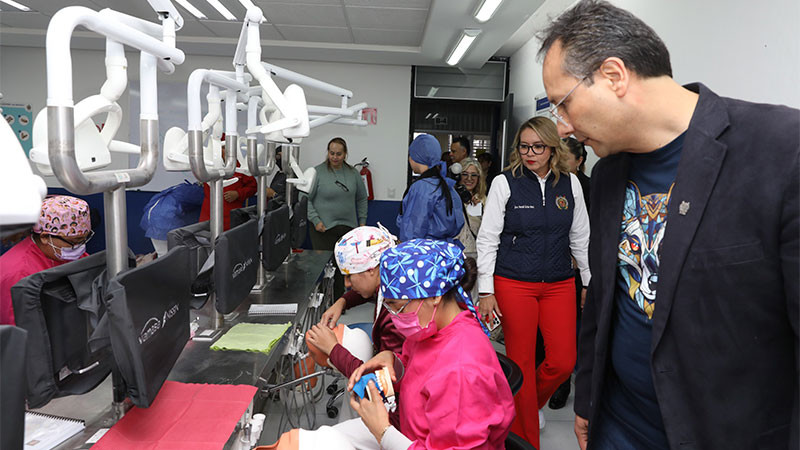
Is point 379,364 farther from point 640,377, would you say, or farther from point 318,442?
point 640,377

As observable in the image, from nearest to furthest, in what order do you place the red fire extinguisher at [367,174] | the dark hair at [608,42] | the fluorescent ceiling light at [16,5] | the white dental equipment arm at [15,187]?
the white dental equipment arm at [15,187]
the dark hair at [608,42]
the fluorescent ceiling light at [16,5]
the red fire extinguisher at [367,174]

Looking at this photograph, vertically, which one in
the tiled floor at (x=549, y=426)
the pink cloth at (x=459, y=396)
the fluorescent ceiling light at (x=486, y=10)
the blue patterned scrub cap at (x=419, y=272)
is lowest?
the tiled floor at (x=549, y=426)

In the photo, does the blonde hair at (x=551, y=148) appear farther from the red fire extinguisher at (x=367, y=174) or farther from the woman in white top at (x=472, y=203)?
the red fire extinguisher at (x=367, y=174)

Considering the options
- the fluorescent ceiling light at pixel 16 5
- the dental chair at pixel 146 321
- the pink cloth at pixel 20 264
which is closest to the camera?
the dental chair at pixel 146 321

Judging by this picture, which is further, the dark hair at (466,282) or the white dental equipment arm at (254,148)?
the white dental equipment arm at (254,148)

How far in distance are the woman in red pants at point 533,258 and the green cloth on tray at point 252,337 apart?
3.40ft

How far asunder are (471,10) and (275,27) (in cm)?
213

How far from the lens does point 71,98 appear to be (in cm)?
106

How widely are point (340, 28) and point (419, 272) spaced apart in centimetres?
438

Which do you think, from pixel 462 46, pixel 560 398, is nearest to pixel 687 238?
pixel 560 398

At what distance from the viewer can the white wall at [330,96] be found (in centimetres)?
625

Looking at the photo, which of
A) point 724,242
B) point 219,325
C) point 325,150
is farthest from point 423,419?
point 325,150

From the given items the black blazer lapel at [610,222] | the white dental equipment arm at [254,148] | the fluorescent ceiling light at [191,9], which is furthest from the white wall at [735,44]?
the fluorescent ceiling light at [191,9]

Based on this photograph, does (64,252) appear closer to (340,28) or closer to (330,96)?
(340,28)
